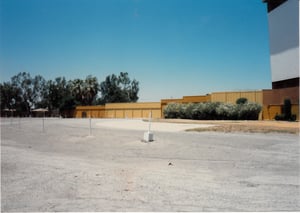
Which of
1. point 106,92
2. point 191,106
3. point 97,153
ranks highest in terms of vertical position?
point 106,92

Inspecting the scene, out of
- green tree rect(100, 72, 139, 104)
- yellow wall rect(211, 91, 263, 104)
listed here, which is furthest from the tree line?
yellow wall rect(211, 91, 263, 104)

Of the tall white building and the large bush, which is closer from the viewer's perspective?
the large bush

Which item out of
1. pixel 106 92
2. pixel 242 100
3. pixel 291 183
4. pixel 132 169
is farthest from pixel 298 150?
pixel 106 92

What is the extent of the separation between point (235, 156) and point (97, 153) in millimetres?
5323

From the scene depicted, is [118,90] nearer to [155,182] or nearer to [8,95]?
[8,95]

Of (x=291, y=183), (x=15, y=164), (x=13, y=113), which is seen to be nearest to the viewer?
(x=291, y=183)

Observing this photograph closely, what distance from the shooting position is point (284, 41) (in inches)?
1262

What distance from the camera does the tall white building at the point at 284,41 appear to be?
98.8 feet

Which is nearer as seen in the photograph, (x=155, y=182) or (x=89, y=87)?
(x=155, y=182)

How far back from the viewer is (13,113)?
271ft

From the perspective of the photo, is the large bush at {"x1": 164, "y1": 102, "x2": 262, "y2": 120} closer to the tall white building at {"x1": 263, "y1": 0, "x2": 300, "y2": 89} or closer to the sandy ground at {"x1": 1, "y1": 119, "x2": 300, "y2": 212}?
the tall white building at {"x1": 263, "y1": 0, "x2": 300, "y2": 89}

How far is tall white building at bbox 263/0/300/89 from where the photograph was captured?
30125mm

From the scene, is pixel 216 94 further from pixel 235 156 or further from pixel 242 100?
pixel 235 156

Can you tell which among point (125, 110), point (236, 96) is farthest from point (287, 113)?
point (125, 110)
